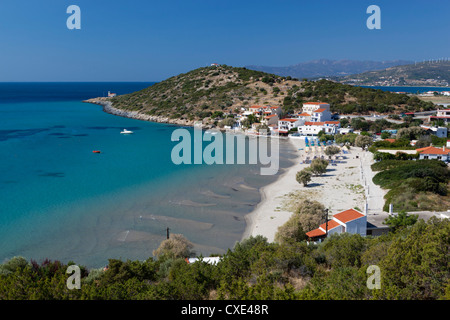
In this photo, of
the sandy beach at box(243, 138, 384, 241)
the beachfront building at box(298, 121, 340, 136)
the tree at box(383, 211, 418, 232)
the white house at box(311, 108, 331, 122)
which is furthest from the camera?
the white house at box(311, 108, 331, 122)

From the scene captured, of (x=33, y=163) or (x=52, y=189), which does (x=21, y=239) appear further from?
(x=33, y=163)

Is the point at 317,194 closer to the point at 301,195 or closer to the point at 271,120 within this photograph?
the point at 301,195

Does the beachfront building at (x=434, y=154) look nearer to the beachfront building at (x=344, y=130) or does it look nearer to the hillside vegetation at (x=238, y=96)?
the beachfront building at (x=344, y=130)

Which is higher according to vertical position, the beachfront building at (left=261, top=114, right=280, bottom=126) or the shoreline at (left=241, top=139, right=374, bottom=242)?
the beachfront building at (left=261, top=114, right=280, bottom=126)

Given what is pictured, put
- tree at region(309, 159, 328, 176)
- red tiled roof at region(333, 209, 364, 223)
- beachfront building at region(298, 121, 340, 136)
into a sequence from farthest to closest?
beachfront building at region(298, 121, 340, 136)
tree at region(309, 159, 328, 176)
red tiled roof at region(333, 209, 364, 223)

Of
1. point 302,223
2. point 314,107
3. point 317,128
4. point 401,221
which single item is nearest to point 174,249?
point 302,223

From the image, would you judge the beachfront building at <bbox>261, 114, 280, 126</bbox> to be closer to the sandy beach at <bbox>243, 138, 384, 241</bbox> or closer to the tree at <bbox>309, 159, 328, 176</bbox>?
the sandy beach at <bbox>243, 138, 384, 241</bbox>

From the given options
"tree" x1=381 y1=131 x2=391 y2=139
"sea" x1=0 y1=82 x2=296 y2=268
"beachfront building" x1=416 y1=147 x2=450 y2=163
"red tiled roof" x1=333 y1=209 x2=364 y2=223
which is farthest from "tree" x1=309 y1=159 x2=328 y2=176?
"tree" x1=381 y1=131 x2=391 y2=139
